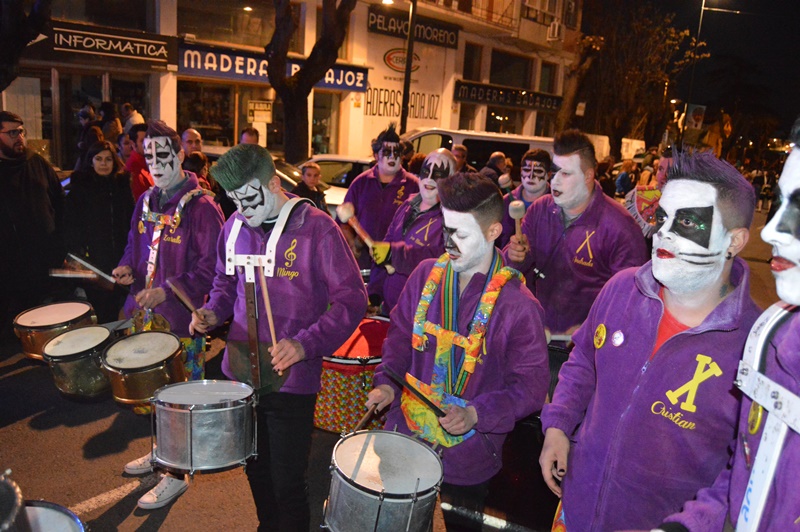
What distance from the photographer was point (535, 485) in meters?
4.20

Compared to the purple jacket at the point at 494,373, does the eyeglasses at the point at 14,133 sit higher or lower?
higher

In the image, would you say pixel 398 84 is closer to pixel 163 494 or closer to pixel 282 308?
pixel 163 494

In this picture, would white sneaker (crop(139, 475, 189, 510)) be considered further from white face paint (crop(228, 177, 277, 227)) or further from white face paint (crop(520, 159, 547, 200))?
white face paint (crop(520, 159, 547, 200))

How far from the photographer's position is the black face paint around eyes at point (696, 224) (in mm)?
2303

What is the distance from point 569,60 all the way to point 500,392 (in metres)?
37.2

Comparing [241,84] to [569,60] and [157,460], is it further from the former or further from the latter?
[569,60]

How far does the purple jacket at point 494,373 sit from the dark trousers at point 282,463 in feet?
1.84

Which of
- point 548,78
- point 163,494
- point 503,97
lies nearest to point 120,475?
point 163,494

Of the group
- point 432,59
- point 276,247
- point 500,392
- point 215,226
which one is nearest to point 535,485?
point 500,392

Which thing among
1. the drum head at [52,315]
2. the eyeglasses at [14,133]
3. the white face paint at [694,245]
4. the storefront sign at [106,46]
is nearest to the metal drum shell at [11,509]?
the white face paint at [694,245]

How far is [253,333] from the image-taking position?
3.34m

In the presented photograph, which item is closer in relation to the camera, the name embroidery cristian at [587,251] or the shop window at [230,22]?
the name embroidery cristian at [587,251]

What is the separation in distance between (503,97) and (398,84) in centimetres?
755

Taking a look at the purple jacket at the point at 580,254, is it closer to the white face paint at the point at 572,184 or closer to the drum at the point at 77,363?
the white face paint at the point at 572,184
